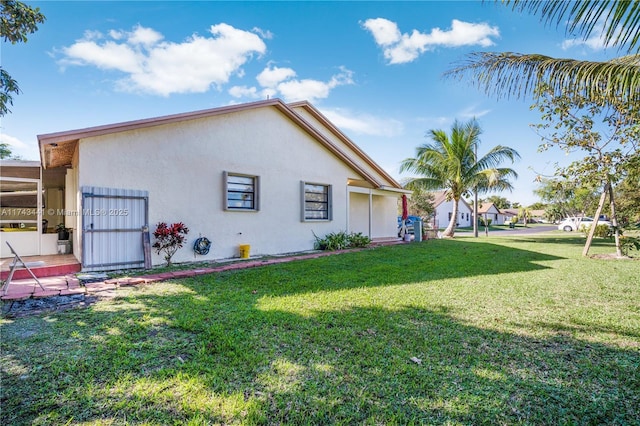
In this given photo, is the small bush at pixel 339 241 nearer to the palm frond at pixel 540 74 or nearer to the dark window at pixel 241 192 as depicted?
the dark window at pixel 241 192

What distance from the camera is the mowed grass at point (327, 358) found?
2.28m

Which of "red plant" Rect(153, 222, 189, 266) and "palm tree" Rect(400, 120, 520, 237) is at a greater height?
"palm tree" Rect(400, 120, 520, 237)

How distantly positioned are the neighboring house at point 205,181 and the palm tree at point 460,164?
9.64 meters

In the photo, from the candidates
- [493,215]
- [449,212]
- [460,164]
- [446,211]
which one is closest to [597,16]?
[460,164]

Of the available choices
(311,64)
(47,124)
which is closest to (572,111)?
(311,64)

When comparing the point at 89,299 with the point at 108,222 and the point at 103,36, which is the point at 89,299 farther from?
the point at 103,36

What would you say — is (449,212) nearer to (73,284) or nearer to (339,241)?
(339,241)

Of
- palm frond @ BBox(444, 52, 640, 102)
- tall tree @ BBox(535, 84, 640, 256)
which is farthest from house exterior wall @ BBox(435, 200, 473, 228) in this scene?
palm frond @ BBox(444, 52, 640, 102)

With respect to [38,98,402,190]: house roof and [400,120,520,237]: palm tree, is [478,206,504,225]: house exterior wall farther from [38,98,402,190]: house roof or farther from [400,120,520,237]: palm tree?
[38,98,402,190]: house roof

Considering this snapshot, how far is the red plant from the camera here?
8.17 meters

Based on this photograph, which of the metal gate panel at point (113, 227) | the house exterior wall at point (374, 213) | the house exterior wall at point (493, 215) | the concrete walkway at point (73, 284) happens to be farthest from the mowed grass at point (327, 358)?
the house exterior wall at point (493, 215)

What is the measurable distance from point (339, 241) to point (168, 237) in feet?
21.6

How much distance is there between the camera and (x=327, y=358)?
10.2 ft

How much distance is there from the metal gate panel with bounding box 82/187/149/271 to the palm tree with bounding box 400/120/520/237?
18464 millimetres
